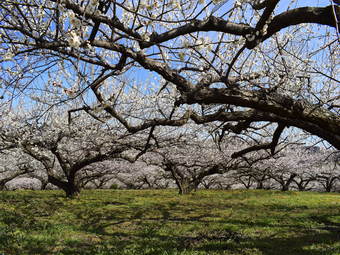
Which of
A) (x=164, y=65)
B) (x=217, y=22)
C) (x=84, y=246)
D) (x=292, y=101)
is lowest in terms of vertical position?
(x=84, y=246)

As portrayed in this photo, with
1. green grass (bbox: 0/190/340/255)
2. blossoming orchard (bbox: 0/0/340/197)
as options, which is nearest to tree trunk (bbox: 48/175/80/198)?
blossoming orchard (bbox: 0/0/340/197)

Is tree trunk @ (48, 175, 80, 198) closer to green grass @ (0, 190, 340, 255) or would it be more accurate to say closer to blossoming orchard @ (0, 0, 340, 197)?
blossoming orchard @ (0, 0, 340, 197)

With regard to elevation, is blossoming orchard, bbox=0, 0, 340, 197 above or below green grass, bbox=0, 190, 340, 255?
above

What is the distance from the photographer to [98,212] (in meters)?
16.5

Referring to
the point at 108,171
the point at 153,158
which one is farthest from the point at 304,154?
the point at 108,171

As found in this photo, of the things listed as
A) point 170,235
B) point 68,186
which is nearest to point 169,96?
point 170,235

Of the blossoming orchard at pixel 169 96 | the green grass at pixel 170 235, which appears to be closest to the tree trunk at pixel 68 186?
the blossoming orchard at pixel 169 96

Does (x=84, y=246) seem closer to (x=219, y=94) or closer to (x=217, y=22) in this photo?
(x=219, y=94)

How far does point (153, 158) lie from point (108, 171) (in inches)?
379

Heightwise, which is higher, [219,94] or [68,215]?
[219,94]

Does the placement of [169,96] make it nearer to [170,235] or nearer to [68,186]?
[170,235]

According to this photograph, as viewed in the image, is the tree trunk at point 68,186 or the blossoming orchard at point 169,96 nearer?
the blossoming orchard at point 169,96

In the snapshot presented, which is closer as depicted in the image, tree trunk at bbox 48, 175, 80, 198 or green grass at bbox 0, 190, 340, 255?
green grass at bbox 0, 190, 340, 255

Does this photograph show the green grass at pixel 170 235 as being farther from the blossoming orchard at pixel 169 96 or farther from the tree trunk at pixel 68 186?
the tree trunk at pixel 68 186
